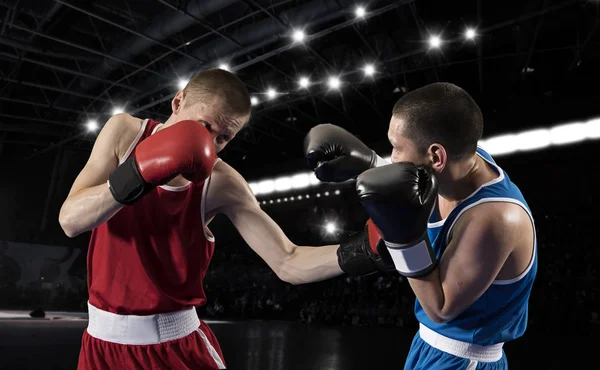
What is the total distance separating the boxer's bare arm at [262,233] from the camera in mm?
2004

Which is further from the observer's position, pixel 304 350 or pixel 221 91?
pixel 304 350

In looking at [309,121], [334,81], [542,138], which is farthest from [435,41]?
[309,121]

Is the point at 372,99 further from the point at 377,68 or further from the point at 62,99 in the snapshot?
the point at 62,99

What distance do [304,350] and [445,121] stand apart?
5591 millimetres

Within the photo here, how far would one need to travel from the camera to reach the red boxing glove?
149 cm

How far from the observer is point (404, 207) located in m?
1.39

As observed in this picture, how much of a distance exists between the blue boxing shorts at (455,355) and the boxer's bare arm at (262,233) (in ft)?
1.69

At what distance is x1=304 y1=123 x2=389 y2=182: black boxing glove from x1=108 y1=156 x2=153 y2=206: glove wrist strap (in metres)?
0.85

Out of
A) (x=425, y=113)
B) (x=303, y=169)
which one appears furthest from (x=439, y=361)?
(x=303, y=169)

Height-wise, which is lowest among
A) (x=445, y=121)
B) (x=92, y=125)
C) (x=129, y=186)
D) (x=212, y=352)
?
(x=212, y=352)

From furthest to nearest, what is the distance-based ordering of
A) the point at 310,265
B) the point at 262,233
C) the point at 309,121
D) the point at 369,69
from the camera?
the point at 309,121, the point at 369,69, the point at 262,233, the point at 310,265

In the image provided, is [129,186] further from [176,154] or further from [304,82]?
[304,82]

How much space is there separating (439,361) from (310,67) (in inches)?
421

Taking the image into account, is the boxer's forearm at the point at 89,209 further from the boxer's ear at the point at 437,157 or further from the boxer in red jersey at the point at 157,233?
the boxer's ear at the point at 437,157
